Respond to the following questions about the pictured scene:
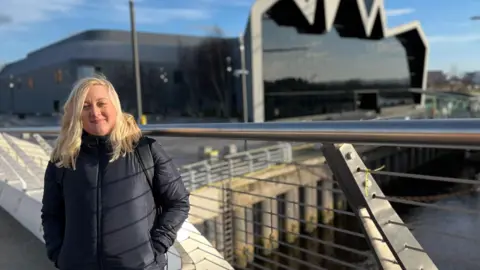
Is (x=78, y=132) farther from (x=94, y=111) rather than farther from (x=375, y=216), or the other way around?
(x=375, y=216)

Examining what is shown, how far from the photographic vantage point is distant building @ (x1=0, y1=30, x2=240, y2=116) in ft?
128

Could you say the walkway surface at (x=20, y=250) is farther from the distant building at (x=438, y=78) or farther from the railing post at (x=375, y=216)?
the distant building at (x=438, y=78)

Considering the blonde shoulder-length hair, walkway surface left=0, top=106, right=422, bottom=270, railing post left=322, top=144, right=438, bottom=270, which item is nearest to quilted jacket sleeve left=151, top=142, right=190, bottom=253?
the blonde shoulder-length hair

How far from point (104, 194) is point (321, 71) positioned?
3507 centimetres

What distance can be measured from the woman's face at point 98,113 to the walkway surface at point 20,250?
5.28ft

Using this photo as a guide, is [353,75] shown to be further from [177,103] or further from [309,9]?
[177,103]

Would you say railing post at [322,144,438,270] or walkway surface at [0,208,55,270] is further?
walkway surface at [0,208,55,270]

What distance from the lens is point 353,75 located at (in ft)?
130

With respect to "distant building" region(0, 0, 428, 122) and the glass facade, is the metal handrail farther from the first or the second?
the glass facade

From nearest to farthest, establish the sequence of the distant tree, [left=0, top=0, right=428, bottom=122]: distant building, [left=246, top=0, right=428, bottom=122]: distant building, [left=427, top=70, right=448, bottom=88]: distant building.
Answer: [left=246, top=0, right=428, bottom=122]: distant building < [left=0, top=0, right=428, bottom=122]: distant building < the distant tree < [left=427, top=70, right=448, bottom=88]: distant building

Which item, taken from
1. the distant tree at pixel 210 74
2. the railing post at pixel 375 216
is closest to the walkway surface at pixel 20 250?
the railing post at pixel 375 216

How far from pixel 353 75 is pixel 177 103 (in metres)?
15.7

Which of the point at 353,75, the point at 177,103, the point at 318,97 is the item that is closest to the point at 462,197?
the point at 318,97

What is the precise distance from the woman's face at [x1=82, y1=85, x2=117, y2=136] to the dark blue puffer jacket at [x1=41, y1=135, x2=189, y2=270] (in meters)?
0.04
